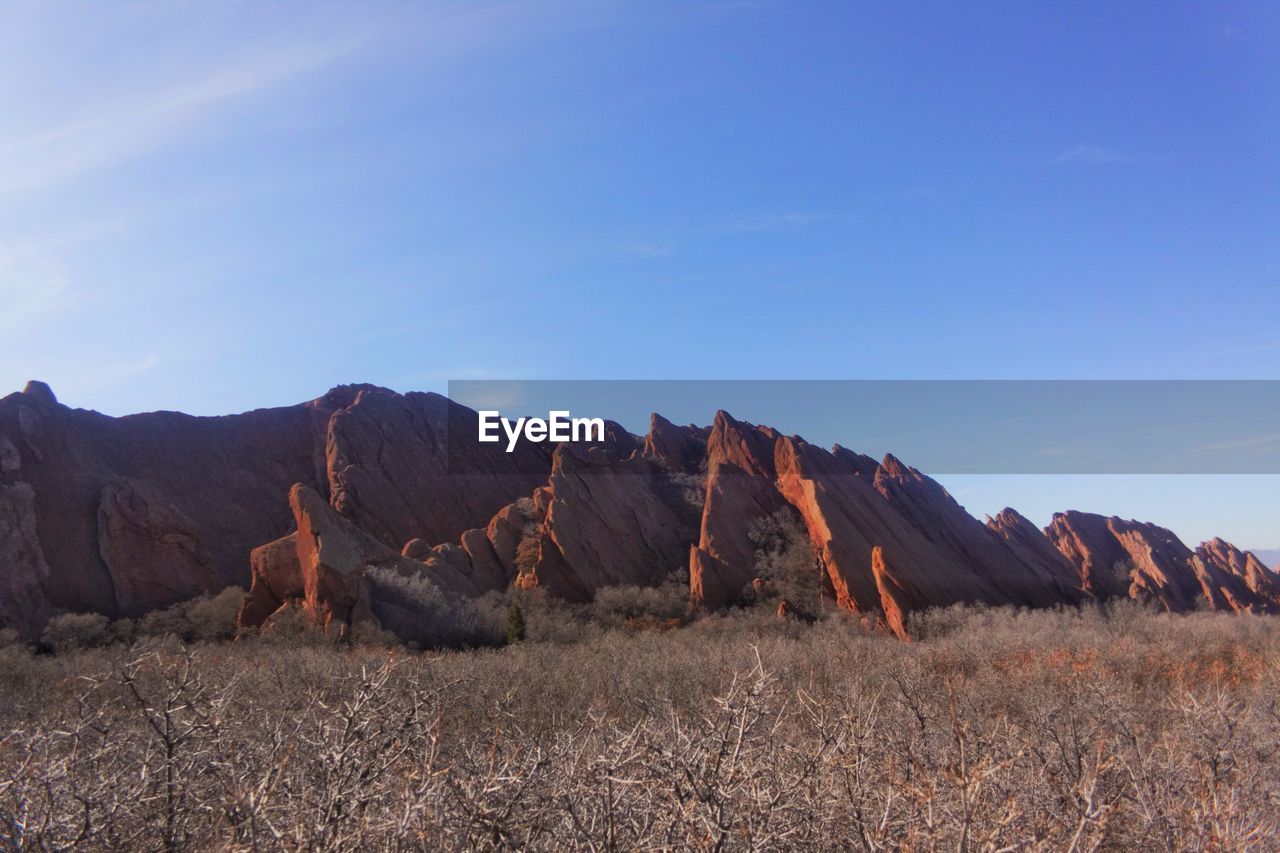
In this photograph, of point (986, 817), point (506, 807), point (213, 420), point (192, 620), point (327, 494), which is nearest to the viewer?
point (506, 807)

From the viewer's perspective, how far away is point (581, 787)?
382 centimetres

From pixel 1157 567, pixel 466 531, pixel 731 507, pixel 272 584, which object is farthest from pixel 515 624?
pixel 1157 567

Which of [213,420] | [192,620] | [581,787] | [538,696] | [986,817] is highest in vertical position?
[213,420]

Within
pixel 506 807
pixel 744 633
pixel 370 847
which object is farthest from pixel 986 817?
pixel 744 633

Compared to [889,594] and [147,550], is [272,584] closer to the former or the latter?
[147,550]

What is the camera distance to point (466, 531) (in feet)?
149

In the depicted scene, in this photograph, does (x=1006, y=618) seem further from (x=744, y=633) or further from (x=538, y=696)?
(x=538, y=696)

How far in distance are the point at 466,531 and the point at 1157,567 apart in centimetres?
4241

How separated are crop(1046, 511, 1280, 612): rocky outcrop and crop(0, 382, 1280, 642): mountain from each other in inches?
6.3

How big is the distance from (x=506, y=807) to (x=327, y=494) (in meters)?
52.4

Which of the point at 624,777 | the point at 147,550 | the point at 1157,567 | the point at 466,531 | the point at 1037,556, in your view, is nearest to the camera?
the point at 624,777

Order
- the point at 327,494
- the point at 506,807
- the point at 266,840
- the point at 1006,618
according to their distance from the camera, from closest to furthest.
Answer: the point at 266,840, the point at 506,807, the point at 1006,618, the point at 327,494

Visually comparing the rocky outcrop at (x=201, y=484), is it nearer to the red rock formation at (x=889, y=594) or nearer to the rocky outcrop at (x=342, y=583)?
the rocky outcrop at (x=342, y=583)

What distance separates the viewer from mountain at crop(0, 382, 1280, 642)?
1291 inches
